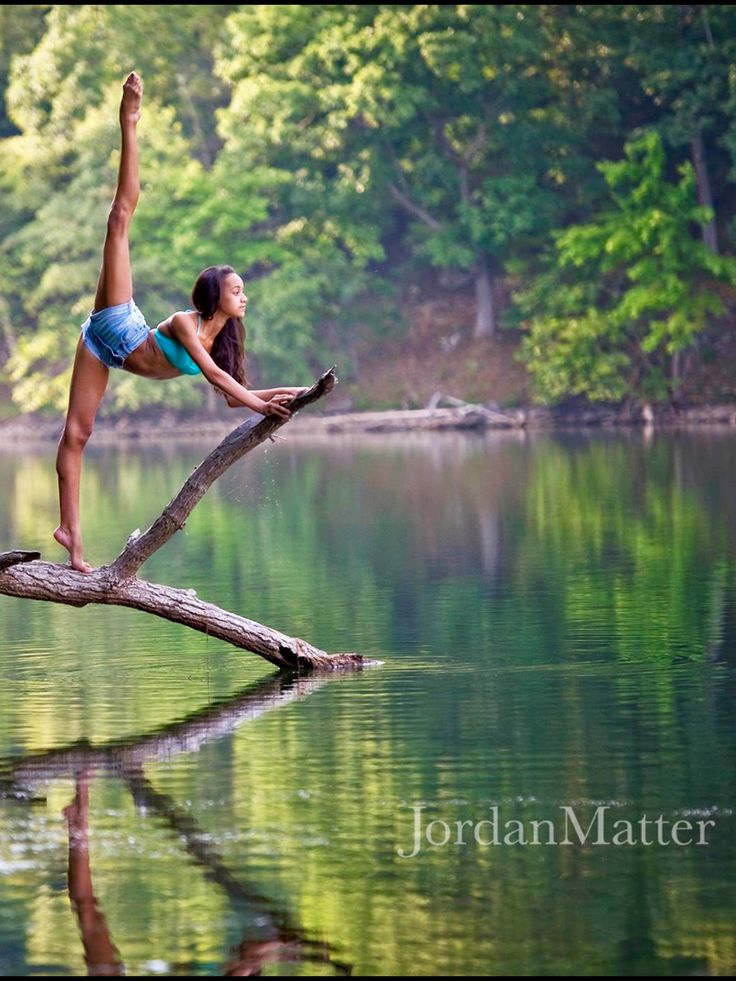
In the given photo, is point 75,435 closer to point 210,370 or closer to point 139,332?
point 139,332

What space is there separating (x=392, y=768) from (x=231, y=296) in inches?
104

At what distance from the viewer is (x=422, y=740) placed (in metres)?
10.6

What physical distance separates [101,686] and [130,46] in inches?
1793

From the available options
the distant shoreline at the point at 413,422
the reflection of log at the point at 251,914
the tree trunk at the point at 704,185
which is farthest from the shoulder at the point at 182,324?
the tree trunk at the point at 704,185

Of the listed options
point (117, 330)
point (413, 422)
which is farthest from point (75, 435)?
point (413, 422)

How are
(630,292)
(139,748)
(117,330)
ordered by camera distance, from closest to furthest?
(117,330)
(139,748)
(630,292)

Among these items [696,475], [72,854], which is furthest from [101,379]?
[696,475]

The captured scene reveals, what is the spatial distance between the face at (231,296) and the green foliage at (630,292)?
1346 inches

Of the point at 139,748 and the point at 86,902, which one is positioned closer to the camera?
the point at 86,902

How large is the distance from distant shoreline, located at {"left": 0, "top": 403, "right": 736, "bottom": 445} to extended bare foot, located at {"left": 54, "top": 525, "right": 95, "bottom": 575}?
30.5 metres

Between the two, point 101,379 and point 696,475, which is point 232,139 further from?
point 101,379

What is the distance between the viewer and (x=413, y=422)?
49375 millimetres

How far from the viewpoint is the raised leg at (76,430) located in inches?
435

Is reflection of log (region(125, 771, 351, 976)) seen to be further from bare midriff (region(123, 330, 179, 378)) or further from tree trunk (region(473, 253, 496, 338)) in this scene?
tree trunk (region(473, 253, 496, 338))
